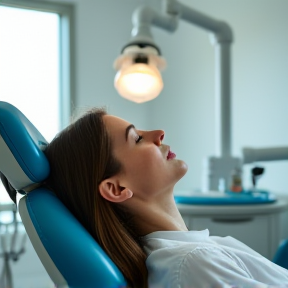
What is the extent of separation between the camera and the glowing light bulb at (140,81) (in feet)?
4.82

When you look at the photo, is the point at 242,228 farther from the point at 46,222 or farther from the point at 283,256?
the point at 46,222

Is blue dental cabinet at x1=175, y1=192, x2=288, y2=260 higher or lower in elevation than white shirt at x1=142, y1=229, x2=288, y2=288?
lower

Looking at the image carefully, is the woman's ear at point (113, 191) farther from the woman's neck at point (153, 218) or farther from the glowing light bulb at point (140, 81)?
the glowing light bulb at point (140, 81)

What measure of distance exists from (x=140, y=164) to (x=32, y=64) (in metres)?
1.97

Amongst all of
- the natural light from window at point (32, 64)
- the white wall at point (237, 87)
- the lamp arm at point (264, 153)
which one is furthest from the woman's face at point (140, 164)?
the natural light from window at point (32, 64)

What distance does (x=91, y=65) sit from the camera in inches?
111

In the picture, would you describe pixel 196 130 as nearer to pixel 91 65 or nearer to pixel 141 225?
pixel 91 65

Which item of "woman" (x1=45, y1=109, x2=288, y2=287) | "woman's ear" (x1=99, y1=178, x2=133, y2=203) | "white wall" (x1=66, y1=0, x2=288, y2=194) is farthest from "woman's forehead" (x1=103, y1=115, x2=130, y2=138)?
"white wall" (x1=66, y1=0, x2=288, y2=194)

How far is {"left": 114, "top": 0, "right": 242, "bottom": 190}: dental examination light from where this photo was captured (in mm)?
1481

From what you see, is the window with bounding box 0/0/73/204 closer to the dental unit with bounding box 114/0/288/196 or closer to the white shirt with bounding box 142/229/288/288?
the dental unit with bounding box 114/0/288/196

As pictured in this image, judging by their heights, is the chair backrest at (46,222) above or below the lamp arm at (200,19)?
below

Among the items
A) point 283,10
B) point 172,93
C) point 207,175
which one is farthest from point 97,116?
point 172,93

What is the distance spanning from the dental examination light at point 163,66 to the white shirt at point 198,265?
0.64 m

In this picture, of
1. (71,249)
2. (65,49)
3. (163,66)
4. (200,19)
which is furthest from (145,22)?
(65,49)
